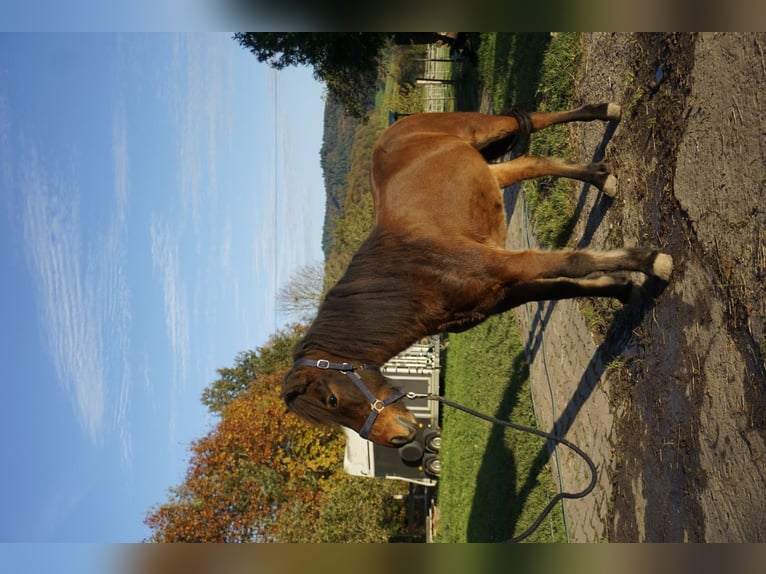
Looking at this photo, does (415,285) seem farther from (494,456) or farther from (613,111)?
(494,456)

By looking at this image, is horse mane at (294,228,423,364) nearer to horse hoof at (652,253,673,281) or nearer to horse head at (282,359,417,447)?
horse head at (282,359,417,447)

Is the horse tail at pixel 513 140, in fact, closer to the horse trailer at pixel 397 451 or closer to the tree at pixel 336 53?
the tree at pixel 336 53

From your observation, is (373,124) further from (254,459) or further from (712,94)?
(712,94)

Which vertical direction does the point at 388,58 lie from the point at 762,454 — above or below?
above

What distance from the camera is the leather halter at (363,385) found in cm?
383

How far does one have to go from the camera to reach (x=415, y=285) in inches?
161

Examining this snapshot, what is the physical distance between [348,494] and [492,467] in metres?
11.4

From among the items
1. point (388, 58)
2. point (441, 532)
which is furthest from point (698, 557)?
point (388, 58)

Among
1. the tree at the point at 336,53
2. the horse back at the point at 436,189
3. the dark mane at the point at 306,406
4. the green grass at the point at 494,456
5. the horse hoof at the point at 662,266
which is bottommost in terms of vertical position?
the green grass at the point at 494,456

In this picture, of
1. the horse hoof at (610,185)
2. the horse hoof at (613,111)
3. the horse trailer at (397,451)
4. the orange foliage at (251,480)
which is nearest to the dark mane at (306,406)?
the horse hoof at (610,185)

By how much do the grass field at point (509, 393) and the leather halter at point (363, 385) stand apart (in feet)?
11.3

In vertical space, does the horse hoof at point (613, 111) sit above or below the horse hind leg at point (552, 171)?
above

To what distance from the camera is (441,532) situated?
1298 centimetres

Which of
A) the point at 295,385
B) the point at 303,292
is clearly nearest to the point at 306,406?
the point at 295,385
